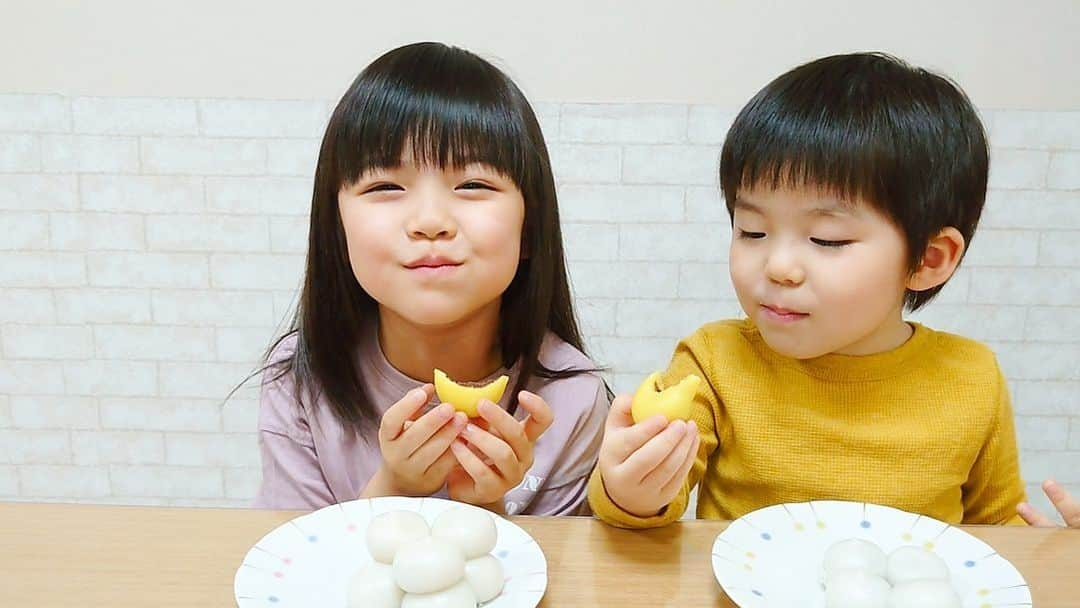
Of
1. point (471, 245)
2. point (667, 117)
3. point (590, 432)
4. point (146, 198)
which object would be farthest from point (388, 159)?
point (146, 198)

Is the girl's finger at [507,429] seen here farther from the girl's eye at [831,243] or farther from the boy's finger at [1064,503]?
the boy's finger at [1064,503]

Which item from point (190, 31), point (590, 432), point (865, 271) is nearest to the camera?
point (865, 271)

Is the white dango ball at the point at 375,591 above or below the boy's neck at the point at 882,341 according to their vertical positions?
below

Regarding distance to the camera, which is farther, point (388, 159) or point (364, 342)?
point (364, 342)

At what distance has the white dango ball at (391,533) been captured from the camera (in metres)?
0.76

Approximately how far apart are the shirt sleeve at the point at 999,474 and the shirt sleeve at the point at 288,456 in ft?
2.60

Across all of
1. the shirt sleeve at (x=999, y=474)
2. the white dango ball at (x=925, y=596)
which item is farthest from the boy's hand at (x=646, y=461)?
the shirt sleeve at (x=999, y=474)

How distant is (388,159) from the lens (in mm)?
1031

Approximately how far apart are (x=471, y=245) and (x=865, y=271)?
1.35ft

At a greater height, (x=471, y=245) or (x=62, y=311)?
(x=471, y=245)

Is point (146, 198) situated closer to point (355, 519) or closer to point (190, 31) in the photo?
point (190, 31)

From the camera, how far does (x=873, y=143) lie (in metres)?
0.95

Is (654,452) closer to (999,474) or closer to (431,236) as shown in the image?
(431,236)

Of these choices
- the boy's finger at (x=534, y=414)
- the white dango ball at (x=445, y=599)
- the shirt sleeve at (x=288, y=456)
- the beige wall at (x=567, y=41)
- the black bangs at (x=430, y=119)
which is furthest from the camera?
the beige wall at (x=567, y=41)
